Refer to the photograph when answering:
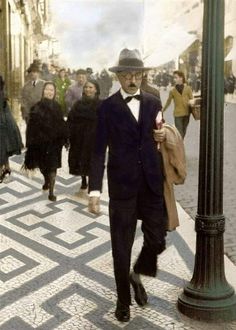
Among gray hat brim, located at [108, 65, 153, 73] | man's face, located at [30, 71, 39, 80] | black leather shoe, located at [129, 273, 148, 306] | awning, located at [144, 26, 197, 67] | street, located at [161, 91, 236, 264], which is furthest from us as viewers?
awning, located at [144, 26, 197, 67]

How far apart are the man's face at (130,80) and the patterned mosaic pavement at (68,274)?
143cm

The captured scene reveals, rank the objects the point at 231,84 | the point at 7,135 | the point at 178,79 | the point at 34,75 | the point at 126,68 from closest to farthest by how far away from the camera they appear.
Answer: the point at 126,68, the point at 7,135, the point at 178,79, the point at 34,75, the point at 231,84

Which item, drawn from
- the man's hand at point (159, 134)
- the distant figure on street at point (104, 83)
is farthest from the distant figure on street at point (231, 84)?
the man's hand at point (159, 134)

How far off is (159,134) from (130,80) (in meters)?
0.37

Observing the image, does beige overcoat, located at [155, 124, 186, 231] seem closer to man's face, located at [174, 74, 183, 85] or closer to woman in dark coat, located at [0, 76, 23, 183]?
woman in dark coat, located at [0, 76, 23, 183]

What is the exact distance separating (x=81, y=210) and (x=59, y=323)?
314 cm

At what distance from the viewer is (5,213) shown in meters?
6.75

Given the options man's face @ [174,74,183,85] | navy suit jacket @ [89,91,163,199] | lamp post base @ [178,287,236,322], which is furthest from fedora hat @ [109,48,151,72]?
man's face @ [174,74,183,85]

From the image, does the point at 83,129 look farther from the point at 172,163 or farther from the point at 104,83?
the point at 104,83

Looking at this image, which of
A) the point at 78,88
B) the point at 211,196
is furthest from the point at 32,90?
the point at 211,196

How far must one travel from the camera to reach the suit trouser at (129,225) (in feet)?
12.3

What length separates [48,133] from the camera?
753 centimetres

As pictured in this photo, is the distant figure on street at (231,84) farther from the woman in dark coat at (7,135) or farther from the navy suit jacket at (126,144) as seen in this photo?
the navy suit jacket at (126,144)

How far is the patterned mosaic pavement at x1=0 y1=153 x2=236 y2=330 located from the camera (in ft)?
12.6
